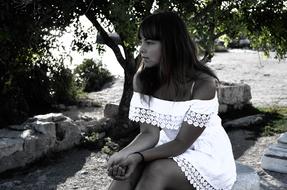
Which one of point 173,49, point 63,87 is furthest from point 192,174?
point 63,87

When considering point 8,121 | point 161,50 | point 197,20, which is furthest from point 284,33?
point 161,50

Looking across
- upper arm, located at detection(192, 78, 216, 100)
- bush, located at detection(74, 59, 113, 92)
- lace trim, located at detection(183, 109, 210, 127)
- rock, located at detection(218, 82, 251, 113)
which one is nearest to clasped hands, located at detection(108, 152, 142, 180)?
lace trim, located at detection(183, 109, 210, 127)

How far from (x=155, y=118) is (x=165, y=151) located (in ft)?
0.89

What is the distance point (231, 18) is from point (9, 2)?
2782 millimetres

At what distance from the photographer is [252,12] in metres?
6.77

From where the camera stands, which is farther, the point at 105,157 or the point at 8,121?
the point at 8,121

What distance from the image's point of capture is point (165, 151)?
3.06m

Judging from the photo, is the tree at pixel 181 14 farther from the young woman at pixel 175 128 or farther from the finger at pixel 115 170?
the finger at pixel 115 170

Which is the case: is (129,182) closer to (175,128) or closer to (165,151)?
(165,151)

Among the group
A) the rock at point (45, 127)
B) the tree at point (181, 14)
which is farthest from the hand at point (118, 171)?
the rock at point (45, 127)

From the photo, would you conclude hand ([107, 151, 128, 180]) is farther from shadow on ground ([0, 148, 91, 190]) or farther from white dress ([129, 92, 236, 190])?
shadow on ground ([0, 148, 91, 190])

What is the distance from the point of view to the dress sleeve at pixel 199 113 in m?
3.05

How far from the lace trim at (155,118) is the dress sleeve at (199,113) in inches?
3.5

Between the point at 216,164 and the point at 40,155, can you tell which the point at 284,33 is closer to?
the point at 40,155
